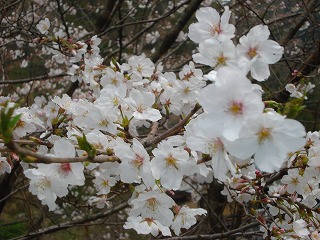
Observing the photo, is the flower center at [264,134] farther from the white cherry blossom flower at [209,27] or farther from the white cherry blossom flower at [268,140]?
the white cherry blossom flower at [209,27]

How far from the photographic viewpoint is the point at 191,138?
1.25 m

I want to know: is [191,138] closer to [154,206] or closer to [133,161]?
[133,161]

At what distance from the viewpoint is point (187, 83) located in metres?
2.03

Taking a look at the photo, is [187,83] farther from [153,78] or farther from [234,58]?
[234,58]

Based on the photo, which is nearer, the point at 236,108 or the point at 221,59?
the point at 236,108

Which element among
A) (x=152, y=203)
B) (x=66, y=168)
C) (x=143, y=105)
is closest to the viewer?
(x=66, y=168)

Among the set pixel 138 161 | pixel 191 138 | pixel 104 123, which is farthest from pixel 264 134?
pixel 104 123

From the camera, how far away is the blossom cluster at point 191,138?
40.1 inches

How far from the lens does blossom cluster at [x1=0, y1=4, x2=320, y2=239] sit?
40.1 inches

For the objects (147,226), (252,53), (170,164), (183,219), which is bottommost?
(183,219)

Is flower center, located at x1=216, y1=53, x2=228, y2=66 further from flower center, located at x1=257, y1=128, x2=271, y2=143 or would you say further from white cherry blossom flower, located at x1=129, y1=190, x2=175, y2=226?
white cherry blossom flower, located at x1=129, y1=190, x2=175, y2=226

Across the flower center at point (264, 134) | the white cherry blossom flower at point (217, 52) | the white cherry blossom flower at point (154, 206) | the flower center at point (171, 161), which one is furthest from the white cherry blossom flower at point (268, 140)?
the white cherry blossom flower at point (154, 206)

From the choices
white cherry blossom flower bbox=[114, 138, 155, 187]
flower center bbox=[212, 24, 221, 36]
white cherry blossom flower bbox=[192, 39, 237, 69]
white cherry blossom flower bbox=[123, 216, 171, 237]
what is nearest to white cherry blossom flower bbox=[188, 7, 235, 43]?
flower center bbox=[212, 24, 221, 36]

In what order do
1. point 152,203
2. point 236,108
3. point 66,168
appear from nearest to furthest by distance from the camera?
1. point 236,108
2. point 66,168
3. point 152,203
